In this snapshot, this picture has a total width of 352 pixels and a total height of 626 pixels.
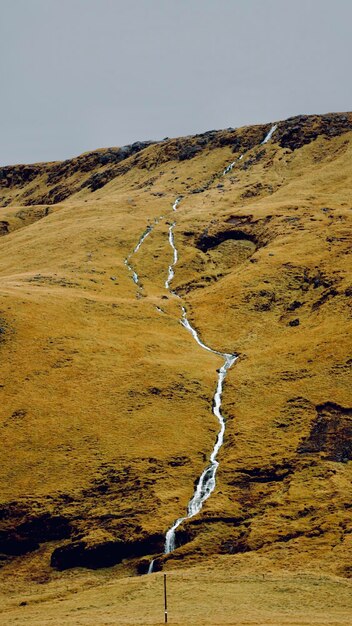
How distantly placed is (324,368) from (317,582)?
1847 inches

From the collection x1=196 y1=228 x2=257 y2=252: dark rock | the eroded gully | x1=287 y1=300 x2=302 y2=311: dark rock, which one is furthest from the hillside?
x1=196 y1=228 x2=257 y2=252: dark rock

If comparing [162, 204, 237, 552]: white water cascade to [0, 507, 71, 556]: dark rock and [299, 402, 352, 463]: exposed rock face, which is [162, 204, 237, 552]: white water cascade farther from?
[0, 507, 71, 556]: dark rock

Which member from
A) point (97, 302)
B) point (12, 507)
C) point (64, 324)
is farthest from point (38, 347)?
point (12, 507)

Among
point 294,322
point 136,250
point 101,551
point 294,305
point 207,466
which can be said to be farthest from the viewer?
point 136,250

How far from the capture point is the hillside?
7150cm

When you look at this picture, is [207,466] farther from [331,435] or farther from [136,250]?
[136,250]

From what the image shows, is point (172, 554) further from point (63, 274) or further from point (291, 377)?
point (63, 274)

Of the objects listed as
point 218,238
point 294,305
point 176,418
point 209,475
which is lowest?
point 209,475

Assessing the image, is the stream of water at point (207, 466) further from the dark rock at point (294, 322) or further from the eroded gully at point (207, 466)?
the dark rock at point (294, 322)

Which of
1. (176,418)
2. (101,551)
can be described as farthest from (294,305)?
(101,551)

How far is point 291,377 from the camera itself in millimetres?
103438

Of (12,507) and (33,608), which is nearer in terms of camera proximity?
(33,608)

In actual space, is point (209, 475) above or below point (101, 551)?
above

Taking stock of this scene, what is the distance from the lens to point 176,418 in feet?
314
